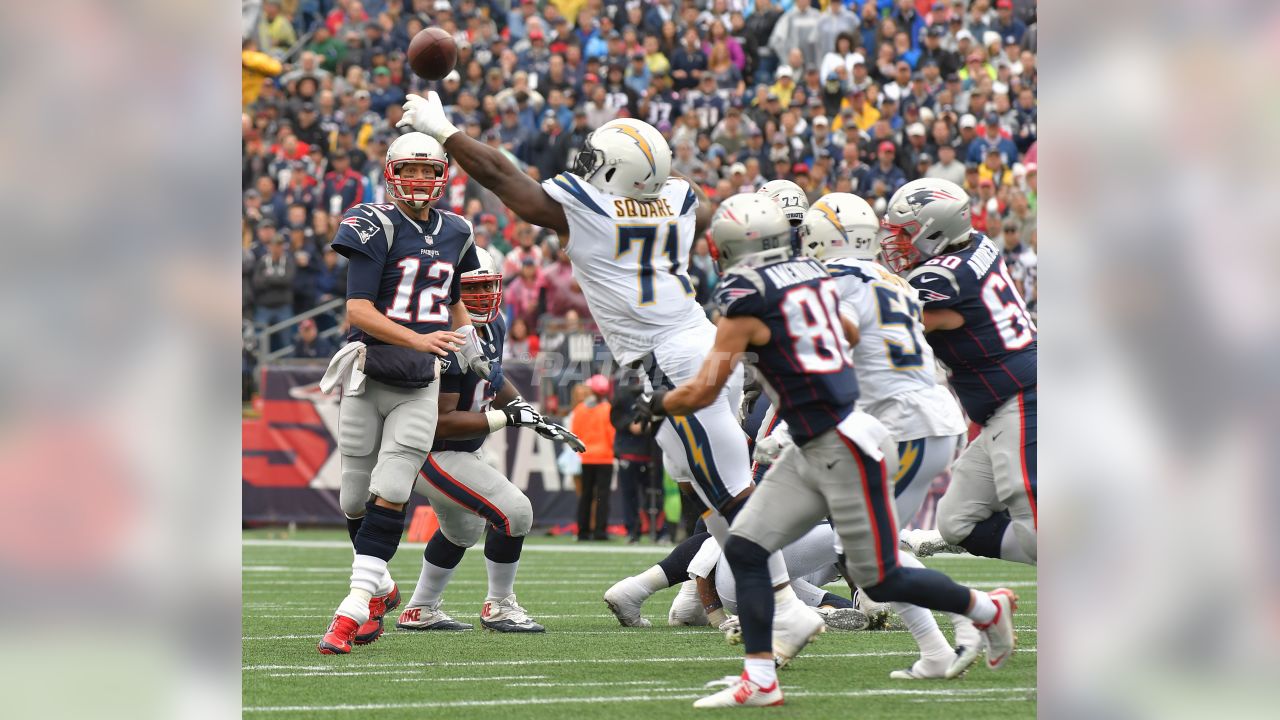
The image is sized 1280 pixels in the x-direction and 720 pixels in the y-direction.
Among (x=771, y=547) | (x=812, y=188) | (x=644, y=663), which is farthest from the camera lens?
(x=812, y=188)

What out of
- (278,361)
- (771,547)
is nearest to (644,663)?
(771,547)

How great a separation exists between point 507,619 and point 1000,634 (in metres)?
2.67

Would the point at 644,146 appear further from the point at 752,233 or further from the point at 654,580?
the point at 654,580

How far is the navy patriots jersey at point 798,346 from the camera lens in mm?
4988

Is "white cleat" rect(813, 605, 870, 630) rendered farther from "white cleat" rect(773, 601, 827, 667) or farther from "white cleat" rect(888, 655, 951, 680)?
"white cleat" rect(888, 655, 951, 680)

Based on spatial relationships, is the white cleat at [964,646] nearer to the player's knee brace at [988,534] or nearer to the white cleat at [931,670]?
the white cleat at [931,670]

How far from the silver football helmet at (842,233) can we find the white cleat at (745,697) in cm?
221

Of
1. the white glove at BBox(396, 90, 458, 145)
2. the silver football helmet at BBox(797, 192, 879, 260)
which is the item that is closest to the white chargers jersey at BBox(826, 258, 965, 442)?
the silver football helmet at BBox(797, 192, 879, 260)

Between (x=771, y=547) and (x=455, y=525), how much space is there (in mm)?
2628

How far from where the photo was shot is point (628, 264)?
21.1 ft

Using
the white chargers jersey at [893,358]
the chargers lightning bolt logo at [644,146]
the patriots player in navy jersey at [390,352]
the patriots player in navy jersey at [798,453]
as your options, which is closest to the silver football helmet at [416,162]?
the patriots player in navy jersey at [390,352]
